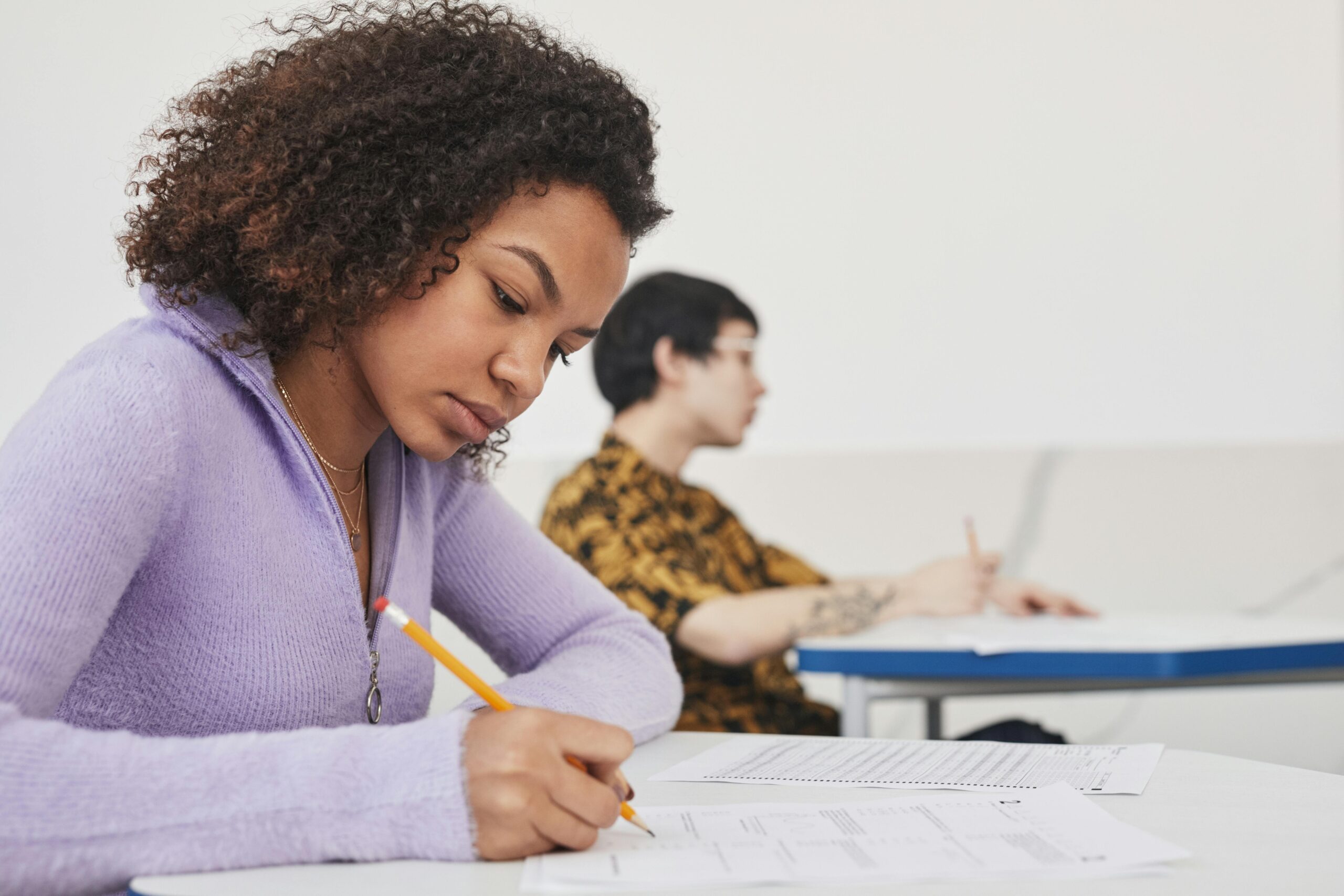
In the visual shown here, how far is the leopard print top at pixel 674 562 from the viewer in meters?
1.88

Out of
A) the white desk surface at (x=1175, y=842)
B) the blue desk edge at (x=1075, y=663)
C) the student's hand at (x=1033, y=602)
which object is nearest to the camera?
the white desk surface at (x=1175, y=842)

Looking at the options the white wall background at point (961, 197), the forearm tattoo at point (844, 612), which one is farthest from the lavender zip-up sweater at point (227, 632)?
the white wall background at point (961, 197)

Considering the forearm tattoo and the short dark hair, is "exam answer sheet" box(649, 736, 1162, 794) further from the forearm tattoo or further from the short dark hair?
the short dark hair

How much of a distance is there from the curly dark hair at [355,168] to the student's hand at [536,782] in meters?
0.37

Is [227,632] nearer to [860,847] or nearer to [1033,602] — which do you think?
[860,847]

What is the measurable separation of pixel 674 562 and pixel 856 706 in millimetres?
355

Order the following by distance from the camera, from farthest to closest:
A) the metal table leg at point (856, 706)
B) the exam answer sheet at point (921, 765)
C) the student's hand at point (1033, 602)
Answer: the student's hand at point (1033, 602) < the metal table leg at point (856, 706) < the exam answer sheet at point (921, 765)

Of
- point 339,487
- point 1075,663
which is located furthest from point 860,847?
point 1075,663

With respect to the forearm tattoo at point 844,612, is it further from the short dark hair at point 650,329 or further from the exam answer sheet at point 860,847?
the exam answer sheet at point 860,847

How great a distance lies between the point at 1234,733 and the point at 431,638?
2.93 m

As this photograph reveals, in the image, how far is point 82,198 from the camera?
9.92ft

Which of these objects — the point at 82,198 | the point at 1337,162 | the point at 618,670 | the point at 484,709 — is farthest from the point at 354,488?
the point at 1337,162

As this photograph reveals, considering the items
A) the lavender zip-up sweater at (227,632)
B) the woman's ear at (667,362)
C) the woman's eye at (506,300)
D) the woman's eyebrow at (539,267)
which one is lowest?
the lavender zip-up sweater at (227,632)

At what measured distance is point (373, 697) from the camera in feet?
3.10
